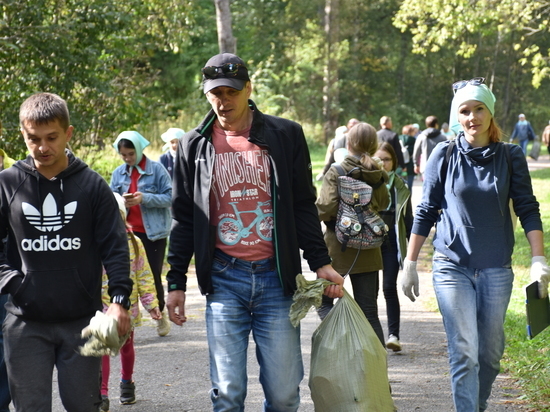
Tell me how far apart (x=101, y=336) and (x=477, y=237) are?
2131mm

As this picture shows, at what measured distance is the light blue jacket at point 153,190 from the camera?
8047 mm

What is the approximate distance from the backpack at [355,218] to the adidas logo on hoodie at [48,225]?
104 inches

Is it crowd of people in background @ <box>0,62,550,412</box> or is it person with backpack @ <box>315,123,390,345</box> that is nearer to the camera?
crowd of people in background @ <box>0,62,550,412</box>

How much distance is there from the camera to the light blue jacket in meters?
8.05

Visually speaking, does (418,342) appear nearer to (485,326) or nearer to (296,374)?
(485,326)

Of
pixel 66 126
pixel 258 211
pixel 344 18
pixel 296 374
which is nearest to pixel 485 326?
pixel 296 374

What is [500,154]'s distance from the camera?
15.5ft

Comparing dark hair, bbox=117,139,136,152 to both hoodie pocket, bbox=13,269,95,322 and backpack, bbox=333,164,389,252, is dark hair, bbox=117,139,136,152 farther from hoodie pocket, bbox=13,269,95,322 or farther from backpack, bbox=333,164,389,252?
hoodie pocket, bbox=13,269,95,322

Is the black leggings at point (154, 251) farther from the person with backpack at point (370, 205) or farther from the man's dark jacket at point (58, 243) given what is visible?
the man's dark jacket at point (58, 243)

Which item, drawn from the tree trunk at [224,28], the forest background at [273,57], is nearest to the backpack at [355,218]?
the forest background at [273,57]

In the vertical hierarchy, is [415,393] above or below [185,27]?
below

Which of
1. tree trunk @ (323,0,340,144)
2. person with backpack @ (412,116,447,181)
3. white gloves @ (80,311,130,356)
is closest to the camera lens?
white gloves @ (80,311,130,356)

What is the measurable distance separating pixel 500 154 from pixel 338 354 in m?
1.45

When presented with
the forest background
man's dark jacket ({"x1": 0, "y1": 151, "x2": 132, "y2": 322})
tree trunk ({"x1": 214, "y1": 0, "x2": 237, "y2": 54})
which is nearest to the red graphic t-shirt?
man's dark jacket ({"x1": 0, "y1": 151, "x2": 132, "y2": 322})
